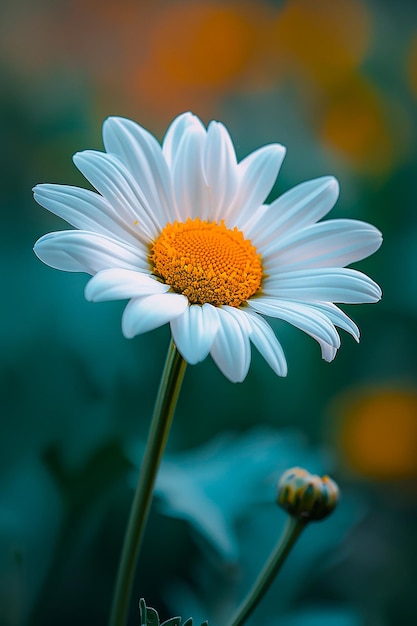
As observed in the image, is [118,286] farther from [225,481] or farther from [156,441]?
[225,481]

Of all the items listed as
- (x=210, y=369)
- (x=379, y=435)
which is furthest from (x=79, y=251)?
(x=379, y=435)

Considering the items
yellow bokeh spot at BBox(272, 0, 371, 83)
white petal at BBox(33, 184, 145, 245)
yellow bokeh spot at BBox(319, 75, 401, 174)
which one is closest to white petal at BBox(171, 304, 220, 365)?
white petal at BBox(33, 184, 145, 245)

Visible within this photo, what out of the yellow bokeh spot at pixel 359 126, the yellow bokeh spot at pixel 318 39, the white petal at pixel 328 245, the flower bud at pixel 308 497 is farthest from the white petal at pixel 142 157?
the yellow bokeh spot at pixel 318 39

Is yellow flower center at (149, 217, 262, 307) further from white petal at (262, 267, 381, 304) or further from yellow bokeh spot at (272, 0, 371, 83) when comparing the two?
yellow bokeh spot at (272, 0, 371, 83)

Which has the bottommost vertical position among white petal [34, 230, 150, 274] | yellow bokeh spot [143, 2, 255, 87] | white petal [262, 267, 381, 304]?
white petal [34, 230, 150, 274]

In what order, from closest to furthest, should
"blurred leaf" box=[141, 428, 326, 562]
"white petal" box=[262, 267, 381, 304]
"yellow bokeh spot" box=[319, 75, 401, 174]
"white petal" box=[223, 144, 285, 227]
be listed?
"white petal" box=[262, 267, 381, 304] → "white petal" box=[223, 144, 285, 227] → "blurred leaf" box=[141, 428, 326, 562] → "yellow bokeh spot" box=[319, 75, 401, 174]

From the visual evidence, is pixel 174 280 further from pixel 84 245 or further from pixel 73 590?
pixel 73 590

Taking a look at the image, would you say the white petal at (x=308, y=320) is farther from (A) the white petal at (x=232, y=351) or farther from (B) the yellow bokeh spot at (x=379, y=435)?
(B) the yellow bokeh spot at (x=379, y=435)

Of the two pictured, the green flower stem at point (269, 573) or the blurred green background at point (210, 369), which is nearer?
the green flower stem at point (269, 573)
